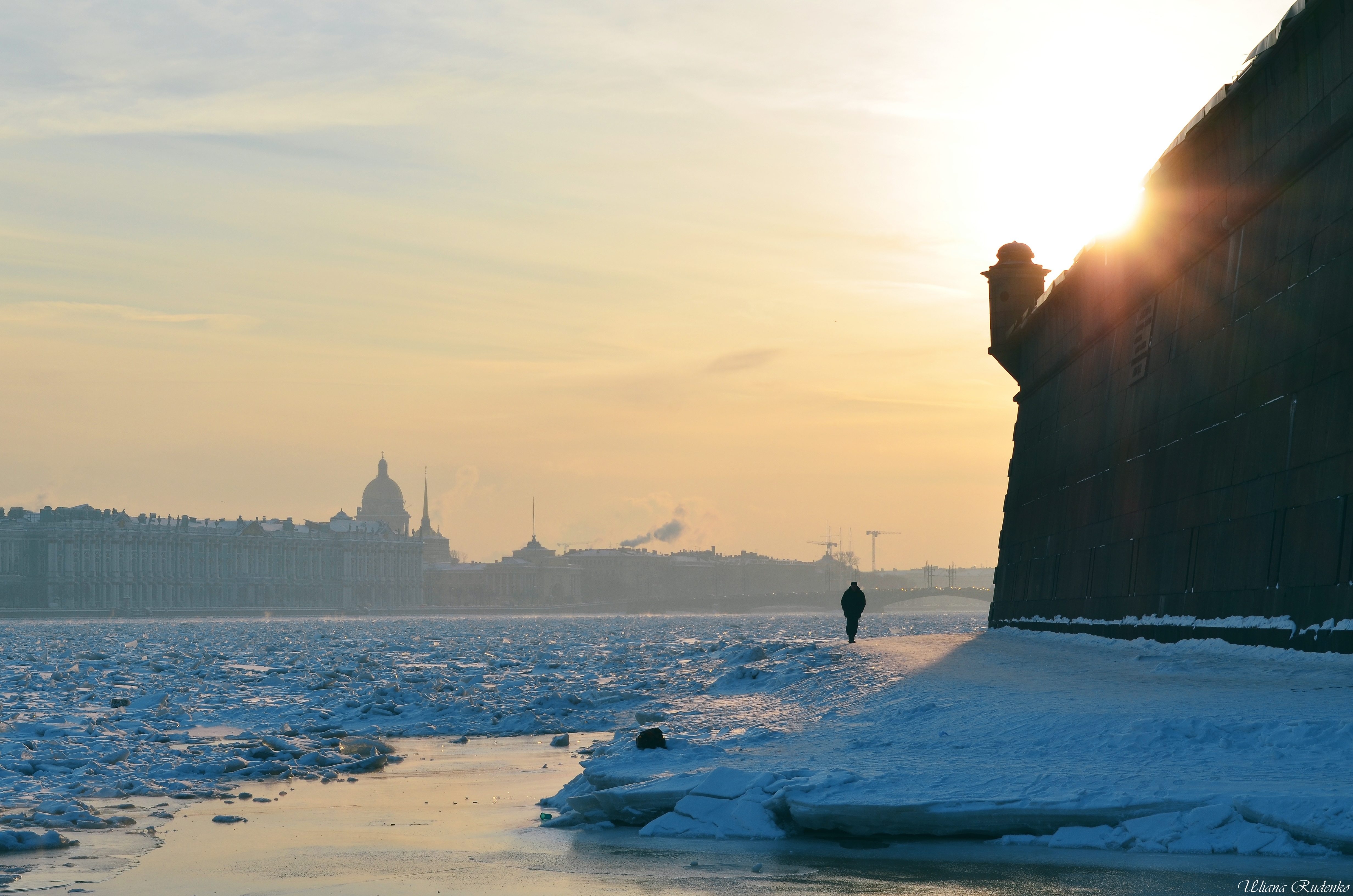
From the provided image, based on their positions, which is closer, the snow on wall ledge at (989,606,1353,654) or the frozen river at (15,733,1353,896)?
the frozen river at (15,733,1353,896)

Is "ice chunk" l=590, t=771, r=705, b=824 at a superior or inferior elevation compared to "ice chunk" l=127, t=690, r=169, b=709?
superior

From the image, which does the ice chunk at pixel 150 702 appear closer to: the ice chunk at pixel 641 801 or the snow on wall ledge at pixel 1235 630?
the ice chunk at pixel 641 801

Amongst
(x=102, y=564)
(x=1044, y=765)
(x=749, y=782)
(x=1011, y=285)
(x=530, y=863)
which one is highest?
(x=1011, y=285)

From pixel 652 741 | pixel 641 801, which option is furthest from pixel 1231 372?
pixel 641 801

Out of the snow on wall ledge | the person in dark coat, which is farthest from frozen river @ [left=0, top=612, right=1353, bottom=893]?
the person in dark coat

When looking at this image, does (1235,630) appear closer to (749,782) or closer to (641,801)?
(749,782)

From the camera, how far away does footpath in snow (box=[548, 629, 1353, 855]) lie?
1054 centimetres

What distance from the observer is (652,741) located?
50.4 ft

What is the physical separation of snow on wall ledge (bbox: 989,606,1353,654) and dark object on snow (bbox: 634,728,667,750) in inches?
289

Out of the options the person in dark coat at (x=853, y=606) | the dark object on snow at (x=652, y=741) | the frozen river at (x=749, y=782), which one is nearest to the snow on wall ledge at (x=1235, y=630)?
the frozen river at (x=749, y=782)

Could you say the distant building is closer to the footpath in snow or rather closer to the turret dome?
the turret dome

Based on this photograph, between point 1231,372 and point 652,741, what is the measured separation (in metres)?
10.2

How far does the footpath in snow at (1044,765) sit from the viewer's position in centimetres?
1054

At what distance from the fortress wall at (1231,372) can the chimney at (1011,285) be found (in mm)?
9780
